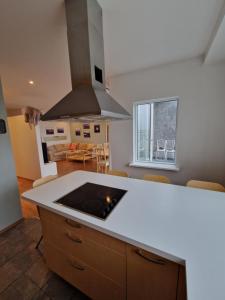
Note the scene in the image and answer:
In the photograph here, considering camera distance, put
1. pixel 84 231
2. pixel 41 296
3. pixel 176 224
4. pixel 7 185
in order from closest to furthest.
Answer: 1. pixel 176 224
2. pixel 84 231
3. pixel 41 296
4. pixel 7 185

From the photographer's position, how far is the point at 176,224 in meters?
0.91

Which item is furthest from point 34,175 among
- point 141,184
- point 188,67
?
point 188,67

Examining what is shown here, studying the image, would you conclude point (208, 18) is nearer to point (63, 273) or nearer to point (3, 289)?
point (63, 273)

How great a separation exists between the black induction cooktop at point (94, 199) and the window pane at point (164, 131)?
1687 mm

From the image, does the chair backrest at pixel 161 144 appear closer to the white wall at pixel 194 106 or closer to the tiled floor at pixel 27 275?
the white wall at pixel 194 106

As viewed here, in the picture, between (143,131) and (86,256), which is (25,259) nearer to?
(86,256)

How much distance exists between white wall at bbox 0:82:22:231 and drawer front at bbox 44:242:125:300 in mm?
1244

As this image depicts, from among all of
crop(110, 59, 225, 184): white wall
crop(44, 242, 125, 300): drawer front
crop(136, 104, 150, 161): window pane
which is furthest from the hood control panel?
crop(136, 104, 150, 161): window pane

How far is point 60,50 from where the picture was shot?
1824 millimetres

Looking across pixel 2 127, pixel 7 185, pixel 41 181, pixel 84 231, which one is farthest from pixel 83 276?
pixel 2 127

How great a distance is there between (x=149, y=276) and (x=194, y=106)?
7.64ft

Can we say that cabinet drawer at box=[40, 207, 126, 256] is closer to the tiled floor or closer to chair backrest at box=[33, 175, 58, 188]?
chair backrest at box=[33, 175, 58, 188]

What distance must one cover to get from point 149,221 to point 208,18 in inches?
77.0

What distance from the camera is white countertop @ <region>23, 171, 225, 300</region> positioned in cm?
61
